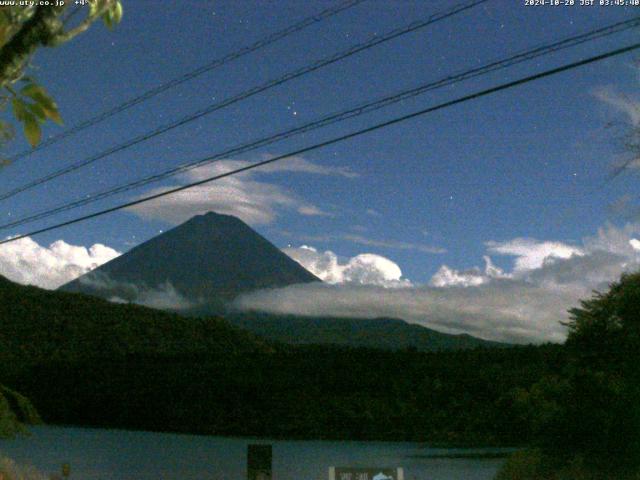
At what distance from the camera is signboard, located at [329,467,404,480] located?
7.00 meters

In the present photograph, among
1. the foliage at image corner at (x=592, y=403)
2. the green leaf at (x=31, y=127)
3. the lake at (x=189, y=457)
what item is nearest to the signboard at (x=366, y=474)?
the lake at (x=189, y=457)

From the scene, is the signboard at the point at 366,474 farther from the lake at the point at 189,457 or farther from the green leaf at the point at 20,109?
the green leaf at the point at 20,109

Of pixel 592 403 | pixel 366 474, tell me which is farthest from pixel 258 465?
pixel 592 403

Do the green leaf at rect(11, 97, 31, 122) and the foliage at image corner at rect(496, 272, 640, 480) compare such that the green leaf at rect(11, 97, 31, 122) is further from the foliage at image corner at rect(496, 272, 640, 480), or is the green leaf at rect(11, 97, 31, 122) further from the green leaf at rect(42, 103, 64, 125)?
the foliage at image corner at rect(496, 272, 640, 480)

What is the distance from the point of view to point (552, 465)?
14641 mm

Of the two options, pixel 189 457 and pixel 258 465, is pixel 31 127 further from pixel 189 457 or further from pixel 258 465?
pixel 189 457

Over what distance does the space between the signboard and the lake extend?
207 cm

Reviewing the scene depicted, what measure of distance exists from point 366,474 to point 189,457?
43.6m

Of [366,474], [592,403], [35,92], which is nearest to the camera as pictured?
[35,92]

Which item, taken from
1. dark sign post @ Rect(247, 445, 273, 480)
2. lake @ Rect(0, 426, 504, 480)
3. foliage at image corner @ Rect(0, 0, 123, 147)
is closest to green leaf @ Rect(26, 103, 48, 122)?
foliage at image corner @ Rect(0, 0, 123, 147)

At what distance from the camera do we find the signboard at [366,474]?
7000 millimetres

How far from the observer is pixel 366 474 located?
7.02 meters

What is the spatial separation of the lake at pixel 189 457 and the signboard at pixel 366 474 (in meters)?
2.07

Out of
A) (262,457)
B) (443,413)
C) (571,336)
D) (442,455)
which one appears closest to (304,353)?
(443,413)
